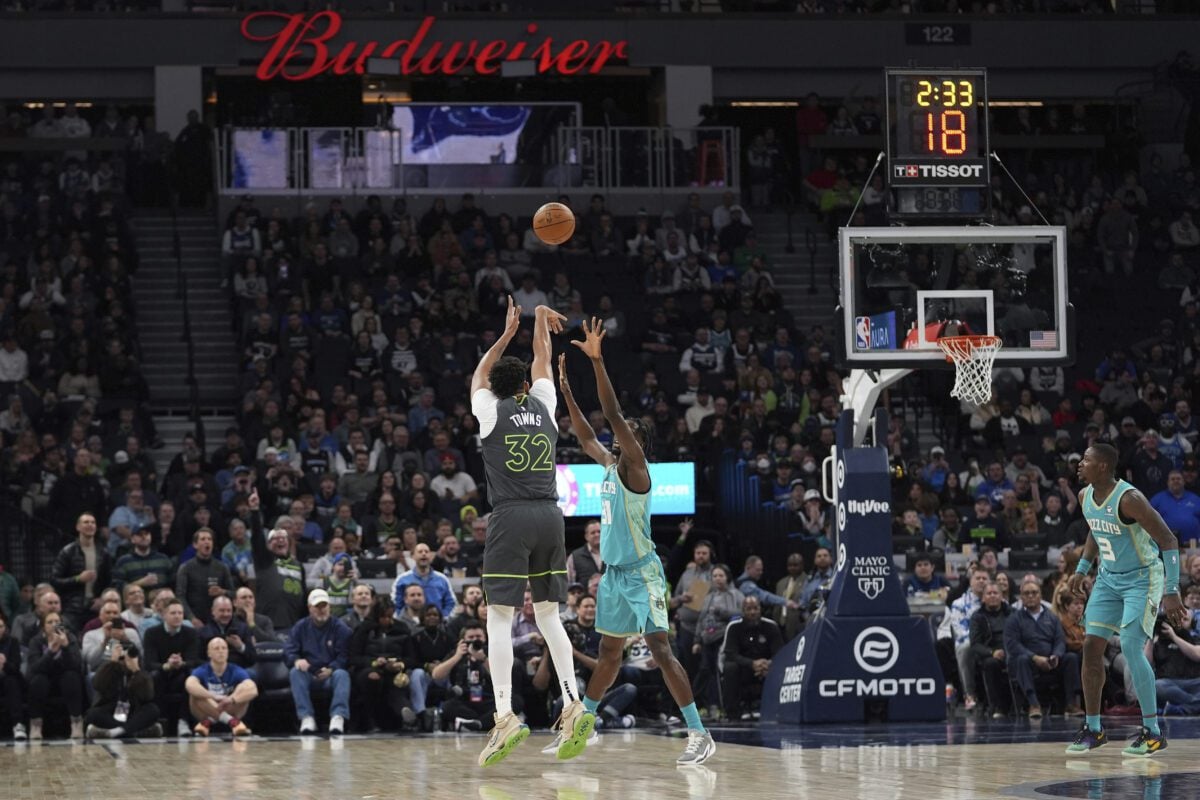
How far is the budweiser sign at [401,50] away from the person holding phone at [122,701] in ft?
52.4

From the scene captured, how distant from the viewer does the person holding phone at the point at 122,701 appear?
16.6 metres

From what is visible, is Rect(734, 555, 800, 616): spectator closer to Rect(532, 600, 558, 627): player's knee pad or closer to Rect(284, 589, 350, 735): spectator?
Rect(284, 589, 350, 735): spectator

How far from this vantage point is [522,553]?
424 inches

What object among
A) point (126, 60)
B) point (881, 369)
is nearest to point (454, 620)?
point (881, 369)

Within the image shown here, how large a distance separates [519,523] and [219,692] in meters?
7.01

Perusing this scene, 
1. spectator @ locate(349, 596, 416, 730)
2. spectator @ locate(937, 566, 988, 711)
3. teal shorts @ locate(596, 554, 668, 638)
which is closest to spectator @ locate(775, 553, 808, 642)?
spectator @ locate(937, 566, 988, 711)

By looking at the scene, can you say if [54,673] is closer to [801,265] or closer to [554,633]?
[554,633]

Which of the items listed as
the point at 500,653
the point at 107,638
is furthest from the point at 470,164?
the point at 500,653

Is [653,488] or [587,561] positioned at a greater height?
[653,488]

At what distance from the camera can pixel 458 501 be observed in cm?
2139

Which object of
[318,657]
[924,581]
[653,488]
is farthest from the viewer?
[653,488]

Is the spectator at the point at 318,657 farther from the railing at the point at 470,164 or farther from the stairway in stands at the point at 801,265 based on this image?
the railing at the point at 470,164

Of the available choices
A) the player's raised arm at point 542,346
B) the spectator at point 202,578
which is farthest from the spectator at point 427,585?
the player's raised arm at point 542,346

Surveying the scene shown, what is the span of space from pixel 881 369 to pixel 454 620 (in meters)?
4.96
